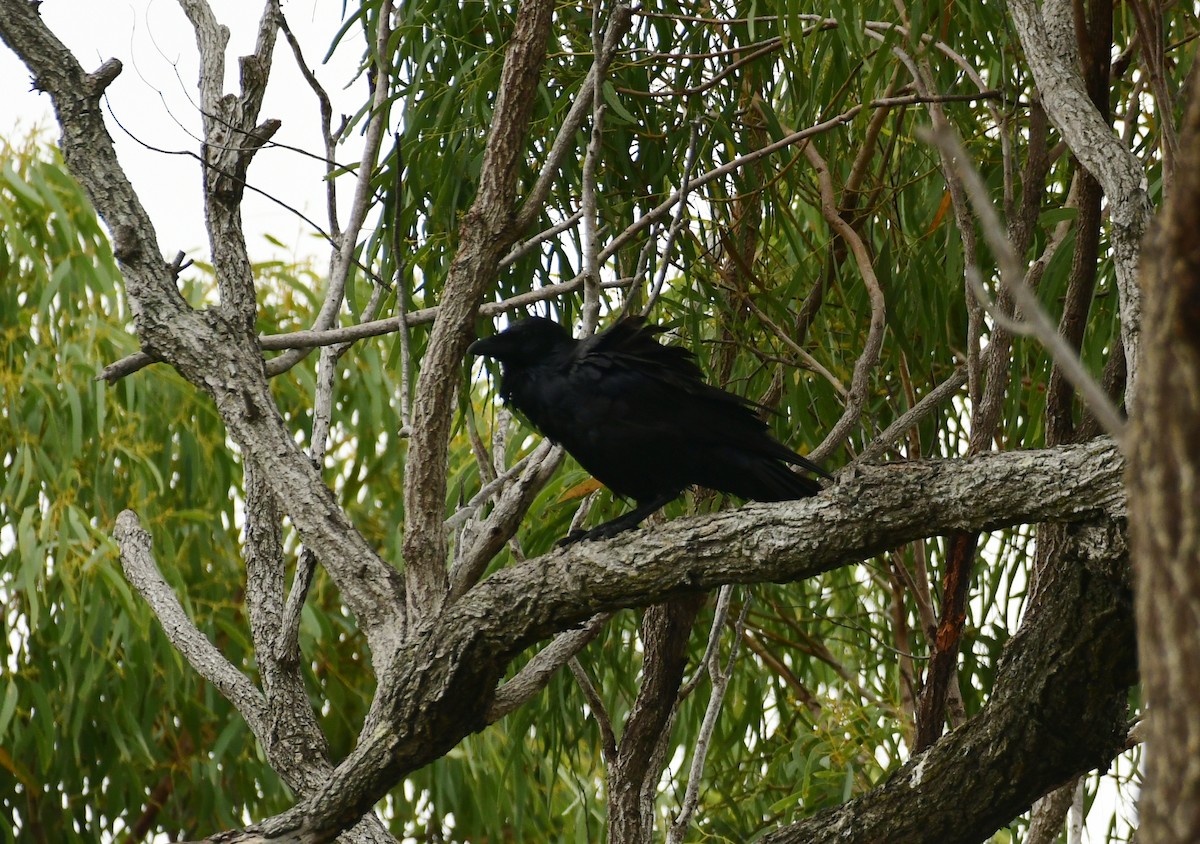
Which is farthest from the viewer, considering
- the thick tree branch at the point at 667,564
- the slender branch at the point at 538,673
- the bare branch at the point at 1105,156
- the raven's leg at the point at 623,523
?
the raven's leg at the point at 623,523

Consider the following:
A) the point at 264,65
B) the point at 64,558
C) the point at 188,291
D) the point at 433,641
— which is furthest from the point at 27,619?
the point at 433,641

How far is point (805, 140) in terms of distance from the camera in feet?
9.59

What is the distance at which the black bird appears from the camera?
8.18 ft

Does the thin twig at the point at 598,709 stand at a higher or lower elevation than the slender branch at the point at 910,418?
lower

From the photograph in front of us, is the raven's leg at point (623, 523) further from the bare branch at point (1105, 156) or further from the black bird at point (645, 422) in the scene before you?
the bare branch at point (1105, 156)

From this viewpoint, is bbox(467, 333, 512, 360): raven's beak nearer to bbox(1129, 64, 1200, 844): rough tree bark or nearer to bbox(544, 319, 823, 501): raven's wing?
bbox(544, 319, 823, 501): raven's wing

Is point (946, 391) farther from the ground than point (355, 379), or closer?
closer

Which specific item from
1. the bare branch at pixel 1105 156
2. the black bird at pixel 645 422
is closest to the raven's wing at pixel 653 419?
the black bird at pixel 645 422

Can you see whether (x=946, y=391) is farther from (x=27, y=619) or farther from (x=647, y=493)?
(x=27, y=619)

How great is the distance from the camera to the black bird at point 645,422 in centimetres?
249

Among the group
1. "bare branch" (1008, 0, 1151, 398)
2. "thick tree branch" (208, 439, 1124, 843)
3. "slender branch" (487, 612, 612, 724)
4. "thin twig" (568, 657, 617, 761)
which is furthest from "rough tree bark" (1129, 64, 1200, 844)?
"thin twig" (568, 657, 617, 761)

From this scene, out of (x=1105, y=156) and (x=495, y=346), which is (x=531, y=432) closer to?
(x=495, y=346)

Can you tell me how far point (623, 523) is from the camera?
99.7 inches

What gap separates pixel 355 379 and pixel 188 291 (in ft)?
2.38
